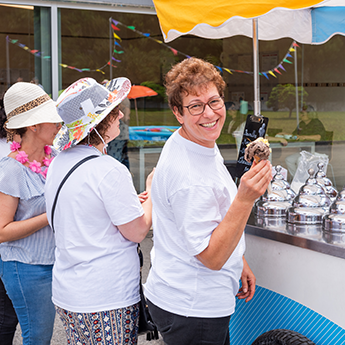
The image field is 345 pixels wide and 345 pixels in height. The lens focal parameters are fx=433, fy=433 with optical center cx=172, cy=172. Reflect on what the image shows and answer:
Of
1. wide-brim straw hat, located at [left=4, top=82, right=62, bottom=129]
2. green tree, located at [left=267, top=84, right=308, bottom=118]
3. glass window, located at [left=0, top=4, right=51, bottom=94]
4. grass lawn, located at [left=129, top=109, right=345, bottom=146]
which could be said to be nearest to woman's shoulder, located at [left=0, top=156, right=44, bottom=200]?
wide-brim straw hat, located at [left=4, top=82, right=62, bottom=129]

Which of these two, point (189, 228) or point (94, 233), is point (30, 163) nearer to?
point (94, 233)

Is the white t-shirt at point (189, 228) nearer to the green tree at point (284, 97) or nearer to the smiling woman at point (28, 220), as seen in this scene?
the smiling woman at point (28, 220)

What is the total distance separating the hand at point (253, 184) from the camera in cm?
149

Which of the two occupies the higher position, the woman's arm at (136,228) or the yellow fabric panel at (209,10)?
the yellow fabric panel at (209,10)

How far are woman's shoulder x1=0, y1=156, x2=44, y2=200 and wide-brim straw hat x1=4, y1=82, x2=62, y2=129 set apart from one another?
0.20 metres

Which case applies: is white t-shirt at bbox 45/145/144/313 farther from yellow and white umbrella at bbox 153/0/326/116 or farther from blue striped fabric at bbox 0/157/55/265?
yellow and white umbrella at bbox 153/0/326/116

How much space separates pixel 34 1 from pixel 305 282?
5.84 metres

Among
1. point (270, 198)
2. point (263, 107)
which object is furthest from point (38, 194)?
point (263, 107)

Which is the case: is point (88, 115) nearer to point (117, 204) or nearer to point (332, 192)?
point (117, 204)

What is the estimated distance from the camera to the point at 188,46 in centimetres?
841

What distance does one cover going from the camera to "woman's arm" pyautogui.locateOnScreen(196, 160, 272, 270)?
4.91 feet

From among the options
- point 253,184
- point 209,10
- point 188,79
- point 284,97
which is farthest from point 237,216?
point 284,97

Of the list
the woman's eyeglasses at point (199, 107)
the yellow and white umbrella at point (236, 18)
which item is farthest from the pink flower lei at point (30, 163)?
the yellow and white umbrella at point (236, 18)

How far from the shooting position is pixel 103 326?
183 centimetres
